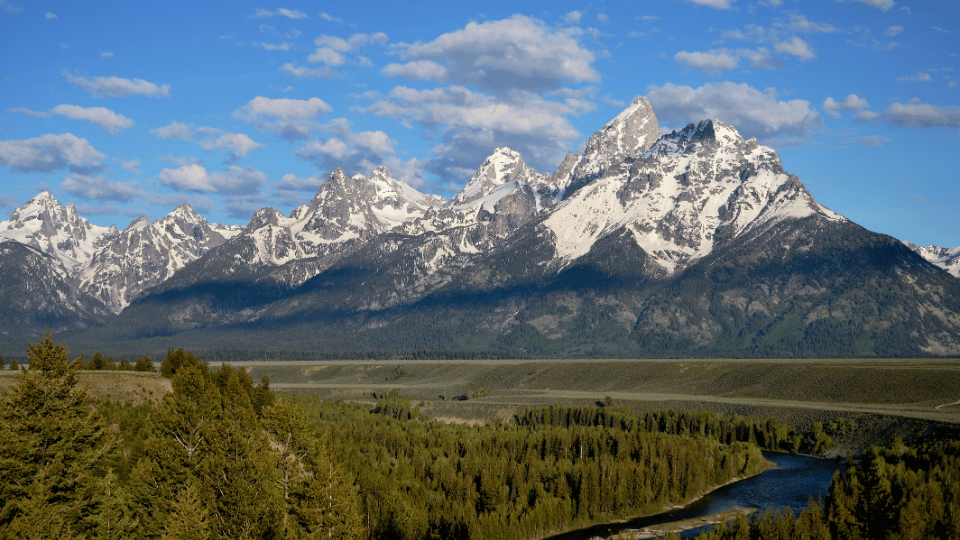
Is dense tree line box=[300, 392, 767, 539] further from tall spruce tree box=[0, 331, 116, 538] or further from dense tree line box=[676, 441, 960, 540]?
tall spruce tree box=[0, 331, 116, 538]

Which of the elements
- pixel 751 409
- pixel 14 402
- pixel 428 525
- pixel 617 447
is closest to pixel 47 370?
pixel 14 402

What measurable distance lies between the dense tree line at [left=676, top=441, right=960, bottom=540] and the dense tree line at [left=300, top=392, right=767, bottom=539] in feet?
85.7

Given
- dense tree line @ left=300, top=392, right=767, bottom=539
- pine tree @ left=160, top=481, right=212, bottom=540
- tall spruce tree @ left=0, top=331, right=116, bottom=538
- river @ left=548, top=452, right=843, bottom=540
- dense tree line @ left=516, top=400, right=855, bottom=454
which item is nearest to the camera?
pine tree @ left=160, top=481, right=212, bottom=540

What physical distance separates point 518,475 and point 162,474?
64.9 meters

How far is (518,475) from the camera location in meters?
119

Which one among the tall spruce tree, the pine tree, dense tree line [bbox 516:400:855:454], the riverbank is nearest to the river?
the riverbank

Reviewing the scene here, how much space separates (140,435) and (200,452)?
72.2 feet

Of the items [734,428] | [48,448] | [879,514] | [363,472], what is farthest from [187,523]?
[734,428]

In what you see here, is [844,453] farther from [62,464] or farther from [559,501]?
[62,464]

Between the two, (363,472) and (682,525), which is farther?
(363,472)

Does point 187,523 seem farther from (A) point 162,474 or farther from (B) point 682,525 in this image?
(B) point 682,525

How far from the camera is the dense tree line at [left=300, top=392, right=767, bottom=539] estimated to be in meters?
100

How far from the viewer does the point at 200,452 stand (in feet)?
210

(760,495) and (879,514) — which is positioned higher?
(879,514)
